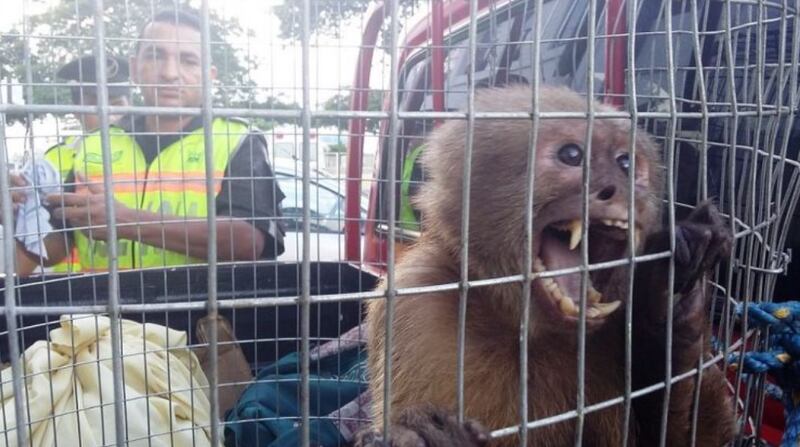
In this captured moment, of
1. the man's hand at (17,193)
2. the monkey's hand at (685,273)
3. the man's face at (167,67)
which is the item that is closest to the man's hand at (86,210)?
the man's hand at (17,193)

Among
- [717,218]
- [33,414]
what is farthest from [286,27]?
[717,218]

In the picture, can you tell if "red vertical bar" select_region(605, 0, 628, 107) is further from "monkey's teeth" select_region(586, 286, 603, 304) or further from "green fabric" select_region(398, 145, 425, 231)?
"green fabric" select_region(398, 145, 425, 231)

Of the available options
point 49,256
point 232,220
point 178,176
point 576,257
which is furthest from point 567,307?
point 49,256

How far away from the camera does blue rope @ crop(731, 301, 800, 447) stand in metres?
1.59

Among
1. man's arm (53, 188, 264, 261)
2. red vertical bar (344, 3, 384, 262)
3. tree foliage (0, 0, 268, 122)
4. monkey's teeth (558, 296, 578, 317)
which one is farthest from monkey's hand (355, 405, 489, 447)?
red vertical bar (344, 3, 384, 262)

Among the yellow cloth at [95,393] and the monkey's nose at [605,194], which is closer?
the monkey's nose at [605,194]

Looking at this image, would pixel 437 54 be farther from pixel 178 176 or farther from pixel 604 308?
pixel 604 308

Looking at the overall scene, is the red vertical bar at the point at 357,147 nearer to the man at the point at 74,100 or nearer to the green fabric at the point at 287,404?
the green fabric at the point at 287,404

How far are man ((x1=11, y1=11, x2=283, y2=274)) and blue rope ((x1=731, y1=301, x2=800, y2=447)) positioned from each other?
5.72 ft

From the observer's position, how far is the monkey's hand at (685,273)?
5.29 feet

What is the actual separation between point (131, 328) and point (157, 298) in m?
0.23

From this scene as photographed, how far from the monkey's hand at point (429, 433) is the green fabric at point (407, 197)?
5.05 ft

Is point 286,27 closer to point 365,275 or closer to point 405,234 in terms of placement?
point 405,234

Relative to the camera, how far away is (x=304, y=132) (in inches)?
42.1
